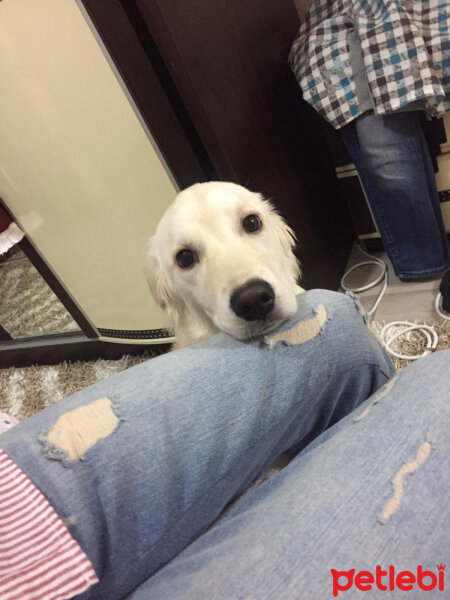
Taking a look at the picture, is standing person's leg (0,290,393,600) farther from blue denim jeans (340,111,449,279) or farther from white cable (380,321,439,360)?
blue denim jeans (340,111,449,279)

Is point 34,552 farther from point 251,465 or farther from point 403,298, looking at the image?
point 403,298

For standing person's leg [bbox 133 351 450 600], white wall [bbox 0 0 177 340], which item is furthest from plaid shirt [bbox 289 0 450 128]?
standing person's leg [bbox 133 351 450 600]

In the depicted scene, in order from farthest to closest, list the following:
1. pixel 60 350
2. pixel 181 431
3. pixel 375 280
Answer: pixel 60 350 → pixel 375 280 → pixel 181 431

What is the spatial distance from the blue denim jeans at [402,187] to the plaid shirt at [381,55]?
3.1 inches

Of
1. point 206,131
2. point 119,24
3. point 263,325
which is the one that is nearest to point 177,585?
point 263,325

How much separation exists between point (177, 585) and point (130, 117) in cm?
111

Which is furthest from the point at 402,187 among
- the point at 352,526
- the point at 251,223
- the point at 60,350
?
the point at 60,350

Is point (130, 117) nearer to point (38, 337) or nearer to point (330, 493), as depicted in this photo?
point (330, 493)

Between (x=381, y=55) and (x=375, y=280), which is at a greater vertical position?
(x=381, y=55)

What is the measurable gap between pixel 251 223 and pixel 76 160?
695 millimetres

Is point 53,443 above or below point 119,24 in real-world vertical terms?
below

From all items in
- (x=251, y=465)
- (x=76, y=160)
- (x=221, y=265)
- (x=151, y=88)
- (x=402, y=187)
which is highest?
(x=151, y=88)

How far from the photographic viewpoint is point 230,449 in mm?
591

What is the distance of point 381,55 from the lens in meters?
1.16
